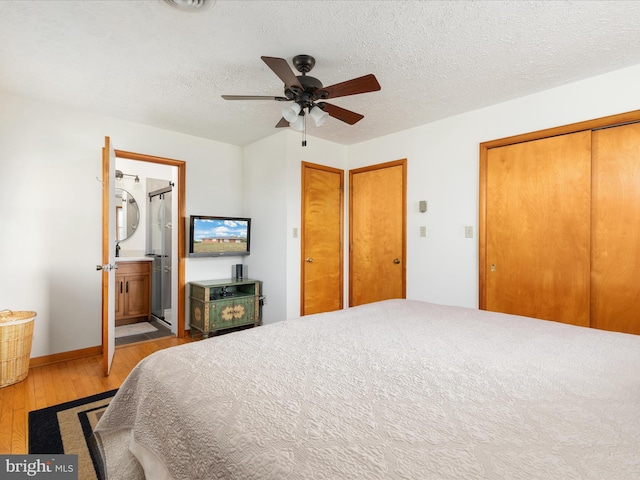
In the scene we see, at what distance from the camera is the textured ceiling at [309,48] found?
1.81 metres

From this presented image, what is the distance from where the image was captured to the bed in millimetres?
705

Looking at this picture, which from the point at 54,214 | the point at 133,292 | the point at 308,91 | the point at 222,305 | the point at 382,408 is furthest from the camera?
the point at 133,292

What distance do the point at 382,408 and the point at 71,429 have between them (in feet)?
6.88

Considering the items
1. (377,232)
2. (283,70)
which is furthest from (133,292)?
(283,70)

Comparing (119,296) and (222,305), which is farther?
(119,296)

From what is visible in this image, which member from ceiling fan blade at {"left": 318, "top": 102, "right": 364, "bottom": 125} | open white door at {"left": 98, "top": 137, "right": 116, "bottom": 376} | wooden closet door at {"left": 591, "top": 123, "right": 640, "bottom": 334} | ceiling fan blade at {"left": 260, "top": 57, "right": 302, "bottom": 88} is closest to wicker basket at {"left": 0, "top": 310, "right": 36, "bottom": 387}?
open white door at {"left": 98, "top": 137, "right": 116, "bottom": 376}

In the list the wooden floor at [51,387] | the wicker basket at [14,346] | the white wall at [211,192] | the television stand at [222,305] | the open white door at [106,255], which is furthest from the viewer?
the television stand at [222,305]

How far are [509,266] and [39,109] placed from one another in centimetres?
453

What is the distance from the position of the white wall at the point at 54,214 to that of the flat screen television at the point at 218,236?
932mm

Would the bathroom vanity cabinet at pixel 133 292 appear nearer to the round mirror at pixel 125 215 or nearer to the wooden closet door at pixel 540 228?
the round mirror at pixel 125 215

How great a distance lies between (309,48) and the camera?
84.6 inches

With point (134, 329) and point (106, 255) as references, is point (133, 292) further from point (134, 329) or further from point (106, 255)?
point (106, 255)

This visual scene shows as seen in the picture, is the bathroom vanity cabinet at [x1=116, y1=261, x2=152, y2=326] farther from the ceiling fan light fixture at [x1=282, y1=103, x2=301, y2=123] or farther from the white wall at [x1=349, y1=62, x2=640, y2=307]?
the white wall at [x1=349, y1=62, x2=640, y2=307]

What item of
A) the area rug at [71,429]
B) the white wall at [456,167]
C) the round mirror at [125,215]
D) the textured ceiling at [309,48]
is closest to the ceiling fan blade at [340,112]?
the textured ceiling at [309,48]
